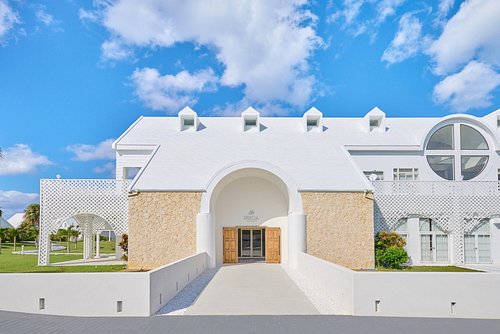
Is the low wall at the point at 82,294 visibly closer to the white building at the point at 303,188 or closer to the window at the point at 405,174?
the white building at the point at 303,188

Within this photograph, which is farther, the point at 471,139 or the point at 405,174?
the point at 405,174

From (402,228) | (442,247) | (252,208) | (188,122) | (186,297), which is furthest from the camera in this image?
(188,122)

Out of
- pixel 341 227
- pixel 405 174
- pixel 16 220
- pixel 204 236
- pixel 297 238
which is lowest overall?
pixel 16 220

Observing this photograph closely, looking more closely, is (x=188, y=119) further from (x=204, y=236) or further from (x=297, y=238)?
(x=297, y=238)

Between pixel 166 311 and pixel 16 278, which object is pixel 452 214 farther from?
pixel 16 278

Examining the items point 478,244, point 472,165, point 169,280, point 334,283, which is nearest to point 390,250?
point 478,244

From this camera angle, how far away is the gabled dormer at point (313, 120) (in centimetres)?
2347

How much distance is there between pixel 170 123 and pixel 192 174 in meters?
6.69

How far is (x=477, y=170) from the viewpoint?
2191 cm

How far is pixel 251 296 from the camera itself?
11469 mm

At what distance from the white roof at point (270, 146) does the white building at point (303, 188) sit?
0.22 feet

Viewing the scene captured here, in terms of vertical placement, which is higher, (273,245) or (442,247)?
(273,245)

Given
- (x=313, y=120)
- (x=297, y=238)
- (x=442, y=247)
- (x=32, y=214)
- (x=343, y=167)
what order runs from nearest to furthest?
1. (x=297, y=238)
2. (x=343, y=167)
3. (x=442, y=247)
4. (x=313, y=120)
5. (x=32, y=214)

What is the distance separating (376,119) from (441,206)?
7.06 m
